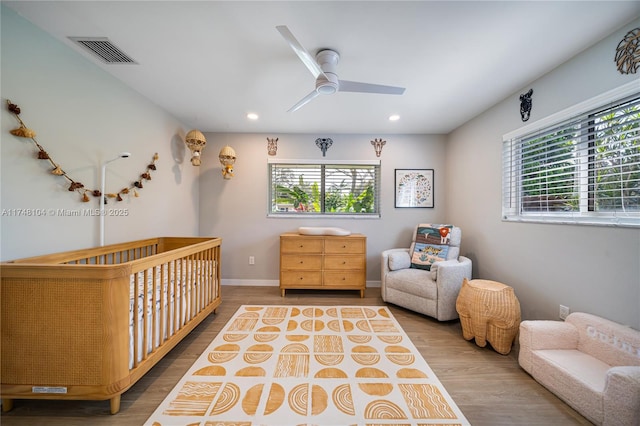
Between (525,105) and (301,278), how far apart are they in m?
3.08

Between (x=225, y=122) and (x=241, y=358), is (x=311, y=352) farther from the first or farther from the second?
(x=225, y=122)

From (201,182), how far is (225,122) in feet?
3.33

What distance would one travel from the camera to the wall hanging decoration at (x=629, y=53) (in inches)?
56.8

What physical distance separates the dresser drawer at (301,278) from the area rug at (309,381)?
0.82 meters

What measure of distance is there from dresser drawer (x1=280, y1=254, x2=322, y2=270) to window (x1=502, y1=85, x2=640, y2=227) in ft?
7.39

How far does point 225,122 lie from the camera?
317 centimetres

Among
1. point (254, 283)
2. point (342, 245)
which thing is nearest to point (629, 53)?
point (342, 245)

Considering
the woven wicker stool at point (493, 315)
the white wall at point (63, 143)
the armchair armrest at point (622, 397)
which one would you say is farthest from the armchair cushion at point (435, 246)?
the white wall at point (63, 143)

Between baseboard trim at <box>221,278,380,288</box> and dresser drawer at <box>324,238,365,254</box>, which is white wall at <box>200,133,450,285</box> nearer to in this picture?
baseboard trim at <box>221,278,380,288</box>

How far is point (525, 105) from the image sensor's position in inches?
87.2

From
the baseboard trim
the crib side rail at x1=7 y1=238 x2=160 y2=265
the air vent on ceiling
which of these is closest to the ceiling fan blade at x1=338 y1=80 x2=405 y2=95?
the air vent on ceiling

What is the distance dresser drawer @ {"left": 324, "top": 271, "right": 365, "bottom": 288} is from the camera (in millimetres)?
3152

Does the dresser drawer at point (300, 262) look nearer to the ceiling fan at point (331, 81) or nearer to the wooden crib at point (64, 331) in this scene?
the wooden crib at point (64, 331)

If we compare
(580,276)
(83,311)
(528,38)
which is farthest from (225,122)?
(580,276)
